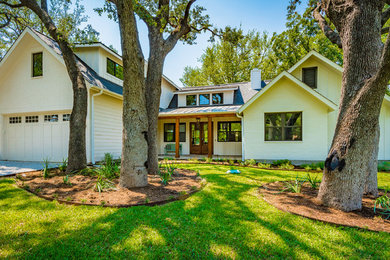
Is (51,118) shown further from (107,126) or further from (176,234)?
(176,234)

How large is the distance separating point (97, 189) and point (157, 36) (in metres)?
5.22

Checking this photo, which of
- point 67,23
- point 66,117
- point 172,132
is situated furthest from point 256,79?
point 66,117

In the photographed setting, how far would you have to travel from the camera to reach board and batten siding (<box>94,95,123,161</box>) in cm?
904

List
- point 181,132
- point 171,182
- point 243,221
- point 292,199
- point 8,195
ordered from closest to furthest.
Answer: point 243,221, point 292,199, point 8,195, point 171,182, point 181,132

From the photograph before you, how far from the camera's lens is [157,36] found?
20.7 ft

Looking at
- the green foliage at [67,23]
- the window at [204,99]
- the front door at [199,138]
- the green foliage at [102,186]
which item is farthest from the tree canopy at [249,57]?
the green foliage at [102,186]

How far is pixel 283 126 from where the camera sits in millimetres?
9562

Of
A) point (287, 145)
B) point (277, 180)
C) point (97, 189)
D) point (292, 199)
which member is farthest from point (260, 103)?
point (97, 189)

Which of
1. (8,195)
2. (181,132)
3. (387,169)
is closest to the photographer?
(8,195)

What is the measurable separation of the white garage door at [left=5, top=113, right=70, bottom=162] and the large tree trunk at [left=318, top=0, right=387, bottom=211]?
10.7 meters

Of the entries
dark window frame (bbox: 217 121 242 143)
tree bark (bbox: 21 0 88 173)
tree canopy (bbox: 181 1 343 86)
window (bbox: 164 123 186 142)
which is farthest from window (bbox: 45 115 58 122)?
tree canopy (bbox: 181 1 343 86)

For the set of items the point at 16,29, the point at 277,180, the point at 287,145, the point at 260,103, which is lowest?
the point at 277,180

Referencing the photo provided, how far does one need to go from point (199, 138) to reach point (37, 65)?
1058cm

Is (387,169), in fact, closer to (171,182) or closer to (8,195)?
(171,182)
